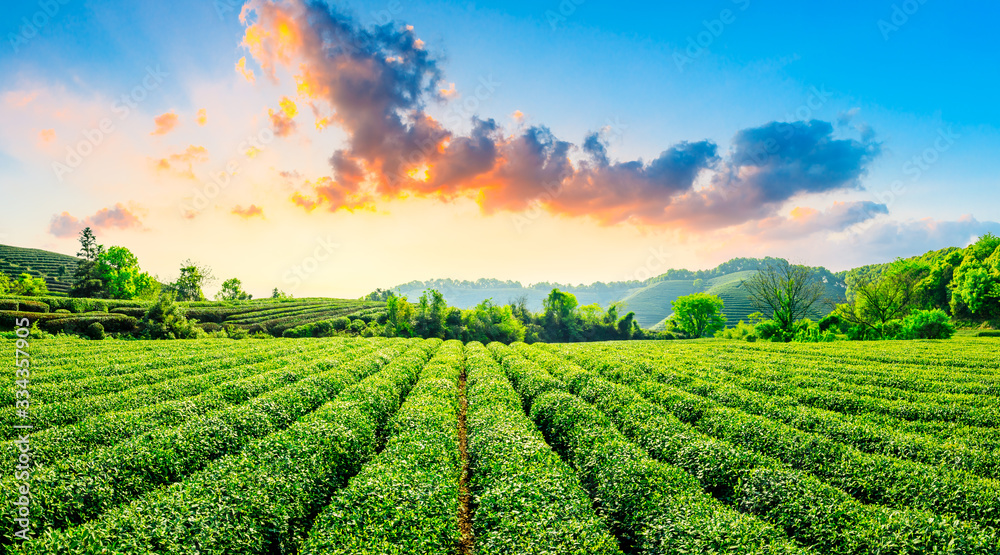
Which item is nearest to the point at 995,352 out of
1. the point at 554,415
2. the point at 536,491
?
the point at 554,415

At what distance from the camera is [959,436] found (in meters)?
11.2

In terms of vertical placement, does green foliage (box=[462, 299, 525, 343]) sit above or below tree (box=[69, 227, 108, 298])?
below

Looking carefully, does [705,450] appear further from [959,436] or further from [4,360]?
[4,360]

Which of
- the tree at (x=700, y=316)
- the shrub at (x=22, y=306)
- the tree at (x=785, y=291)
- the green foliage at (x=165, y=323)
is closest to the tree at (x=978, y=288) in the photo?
the tree at (x=785, y=291)

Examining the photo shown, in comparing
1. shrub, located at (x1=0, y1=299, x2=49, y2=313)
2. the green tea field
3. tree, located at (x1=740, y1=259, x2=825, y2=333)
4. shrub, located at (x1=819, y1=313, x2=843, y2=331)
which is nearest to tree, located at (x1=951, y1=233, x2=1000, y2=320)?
tree, located at (x1=740, y1=259, x2=825, y2=333)

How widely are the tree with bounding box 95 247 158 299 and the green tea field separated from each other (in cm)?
9197

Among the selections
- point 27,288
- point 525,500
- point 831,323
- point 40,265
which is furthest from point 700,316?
point 40,265

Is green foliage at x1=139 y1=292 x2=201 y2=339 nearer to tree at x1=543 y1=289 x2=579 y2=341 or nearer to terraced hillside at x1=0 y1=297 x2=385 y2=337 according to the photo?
terraced hillside at x1=0 y1=297 x2=385 y2=337

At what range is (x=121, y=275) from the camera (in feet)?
265

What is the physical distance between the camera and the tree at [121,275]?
79.7m

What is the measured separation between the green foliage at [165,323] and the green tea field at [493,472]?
35.5 m

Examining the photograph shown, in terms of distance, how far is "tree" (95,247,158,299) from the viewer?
261ft

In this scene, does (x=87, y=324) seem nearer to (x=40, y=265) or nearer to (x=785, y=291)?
(x=785, y=291)

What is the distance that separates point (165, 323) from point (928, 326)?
9254 cm
